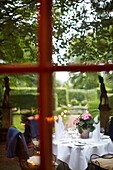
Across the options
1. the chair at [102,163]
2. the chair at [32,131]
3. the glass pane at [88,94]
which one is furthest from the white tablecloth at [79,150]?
the chair at [32,131]

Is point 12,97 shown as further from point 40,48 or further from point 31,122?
point 40,48

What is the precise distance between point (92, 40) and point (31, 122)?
544 millimetres

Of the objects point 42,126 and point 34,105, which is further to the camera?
point 34,105

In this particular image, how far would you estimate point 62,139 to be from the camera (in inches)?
102

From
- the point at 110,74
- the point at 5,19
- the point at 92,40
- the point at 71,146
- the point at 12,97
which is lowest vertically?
the point at 71,146

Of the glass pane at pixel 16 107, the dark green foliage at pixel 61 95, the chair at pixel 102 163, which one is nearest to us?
the glass pane at pixel 16 107

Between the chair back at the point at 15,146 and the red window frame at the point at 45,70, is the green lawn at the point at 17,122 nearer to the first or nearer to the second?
the chair back at the point at 15,146

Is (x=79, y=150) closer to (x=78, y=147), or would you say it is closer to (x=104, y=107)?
(x=78, y=147)

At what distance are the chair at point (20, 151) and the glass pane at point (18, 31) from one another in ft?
1.25

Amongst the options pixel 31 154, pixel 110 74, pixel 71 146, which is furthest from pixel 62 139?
pixel 110 74

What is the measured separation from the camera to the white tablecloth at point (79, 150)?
2.22m

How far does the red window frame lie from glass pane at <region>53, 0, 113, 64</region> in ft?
1.72

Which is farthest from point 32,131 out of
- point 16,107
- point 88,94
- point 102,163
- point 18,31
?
point 102,163

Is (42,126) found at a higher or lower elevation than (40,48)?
lower
